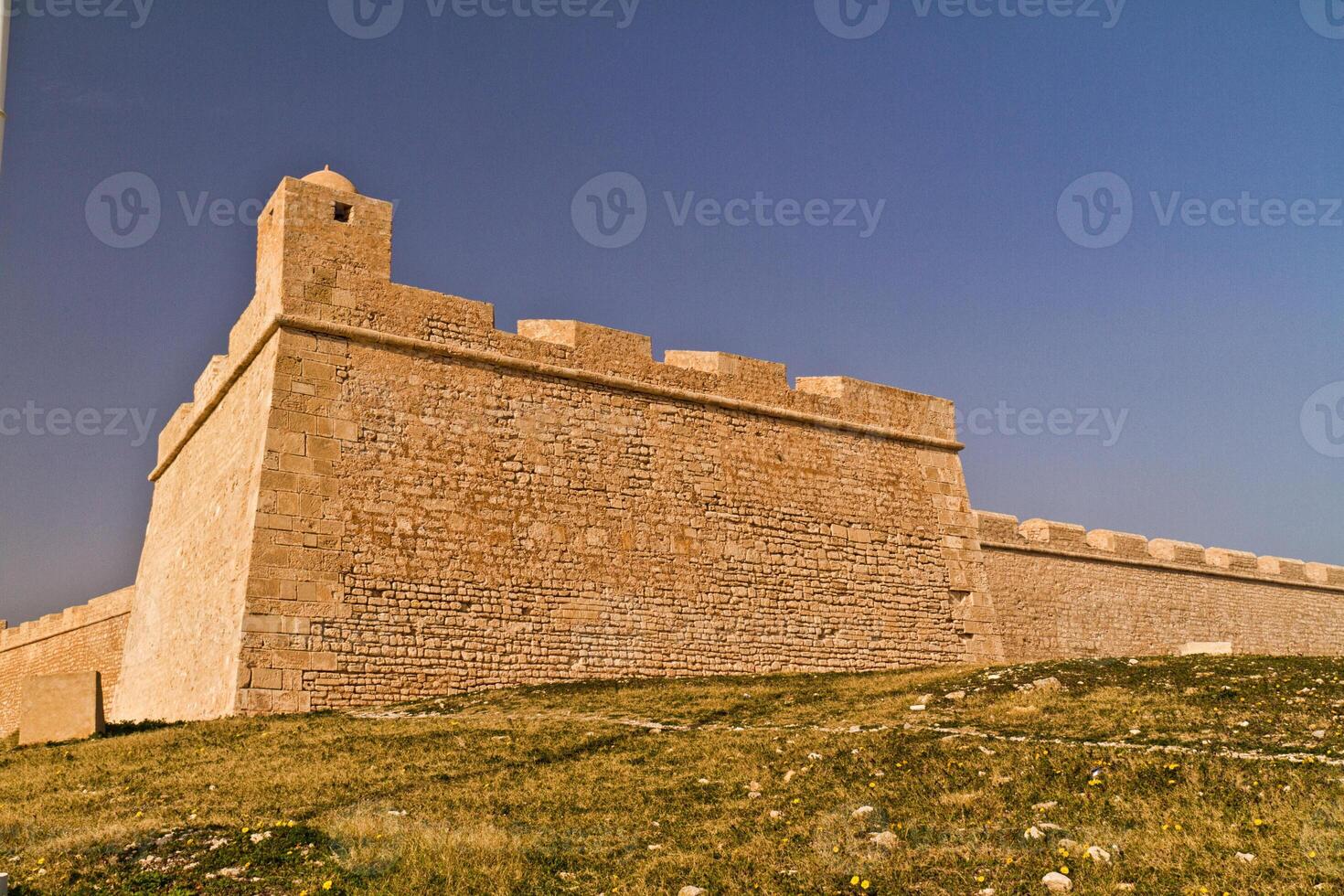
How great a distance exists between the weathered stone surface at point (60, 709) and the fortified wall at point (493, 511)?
125 centimetres

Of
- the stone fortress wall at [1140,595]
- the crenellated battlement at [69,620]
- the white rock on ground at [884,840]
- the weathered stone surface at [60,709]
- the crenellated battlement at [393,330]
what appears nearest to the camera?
the white rock on ground at [884,840]

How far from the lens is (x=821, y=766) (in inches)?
336

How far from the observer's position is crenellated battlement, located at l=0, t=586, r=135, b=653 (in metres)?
20.6

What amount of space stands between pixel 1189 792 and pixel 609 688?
7934 millimetres

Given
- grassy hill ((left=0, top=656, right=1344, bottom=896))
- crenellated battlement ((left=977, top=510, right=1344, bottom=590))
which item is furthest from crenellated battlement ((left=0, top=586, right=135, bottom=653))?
crenellated battlement ((left=977, top=510, right=1344, bottom=590))

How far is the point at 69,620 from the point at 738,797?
17.9 m

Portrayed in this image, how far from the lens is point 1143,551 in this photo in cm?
2480

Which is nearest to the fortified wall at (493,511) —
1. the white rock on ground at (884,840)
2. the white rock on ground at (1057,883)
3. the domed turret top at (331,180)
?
the domed turret top at (331,180)

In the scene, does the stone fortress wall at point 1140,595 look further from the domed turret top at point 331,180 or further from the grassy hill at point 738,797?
the domed turret top at point 331,180

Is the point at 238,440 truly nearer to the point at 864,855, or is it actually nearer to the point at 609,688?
the point at 609,688

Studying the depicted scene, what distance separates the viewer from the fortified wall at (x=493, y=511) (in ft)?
43.8

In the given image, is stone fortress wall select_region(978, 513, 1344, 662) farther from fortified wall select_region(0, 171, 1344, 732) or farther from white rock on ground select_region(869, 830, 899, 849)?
white rock on ground select_region(869, 830, 899, 849)

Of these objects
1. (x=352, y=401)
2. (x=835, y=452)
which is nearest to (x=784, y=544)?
(x=835, y=452)

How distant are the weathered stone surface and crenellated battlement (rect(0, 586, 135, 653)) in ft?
26.7
